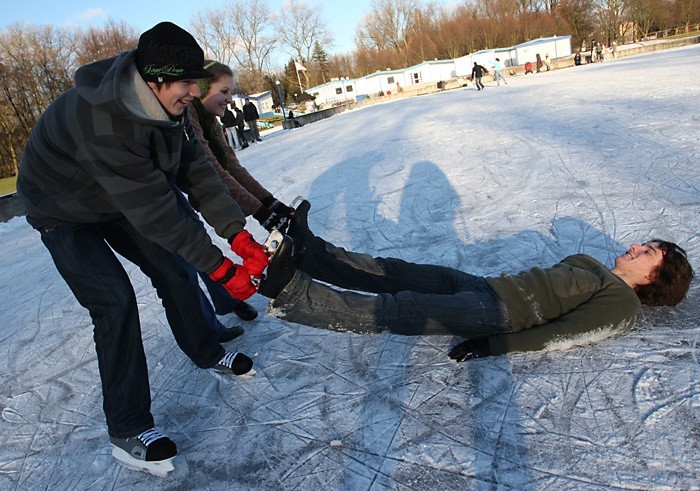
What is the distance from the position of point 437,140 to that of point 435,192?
8.51ft

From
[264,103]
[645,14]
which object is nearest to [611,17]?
[645,14]

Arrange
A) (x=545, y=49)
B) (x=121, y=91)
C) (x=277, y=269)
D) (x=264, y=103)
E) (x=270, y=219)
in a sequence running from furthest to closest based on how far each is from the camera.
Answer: (x=264, y=103)
(x=545, y=49)
(x=270, y=219)
(x=277, y=269)
(x=121, y=91)

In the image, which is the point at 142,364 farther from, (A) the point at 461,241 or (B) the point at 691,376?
(A) the point at 461,241

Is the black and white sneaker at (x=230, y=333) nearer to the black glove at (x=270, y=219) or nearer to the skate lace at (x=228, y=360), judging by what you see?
the skate lace at (x=228, y=360)

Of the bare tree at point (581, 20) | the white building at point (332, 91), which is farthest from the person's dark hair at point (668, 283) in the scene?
the bare tree at point (581, 20)

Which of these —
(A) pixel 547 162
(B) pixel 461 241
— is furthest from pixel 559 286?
(A) pixel 547 162

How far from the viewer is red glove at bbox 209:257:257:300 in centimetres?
178

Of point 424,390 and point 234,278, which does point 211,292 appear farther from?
point 424,390

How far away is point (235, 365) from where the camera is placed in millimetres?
2242

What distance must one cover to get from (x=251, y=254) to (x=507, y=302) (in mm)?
1153

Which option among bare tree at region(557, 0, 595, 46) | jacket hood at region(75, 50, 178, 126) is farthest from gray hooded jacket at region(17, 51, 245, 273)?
bare tree at region(557, 0, 595, 46)

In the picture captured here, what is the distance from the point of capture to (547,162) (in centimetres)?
502

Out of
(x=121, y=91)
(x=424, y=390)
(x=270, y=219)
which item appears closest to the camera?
(x=121, y=91)

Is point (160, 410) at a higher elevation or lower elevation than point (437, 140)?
lower
